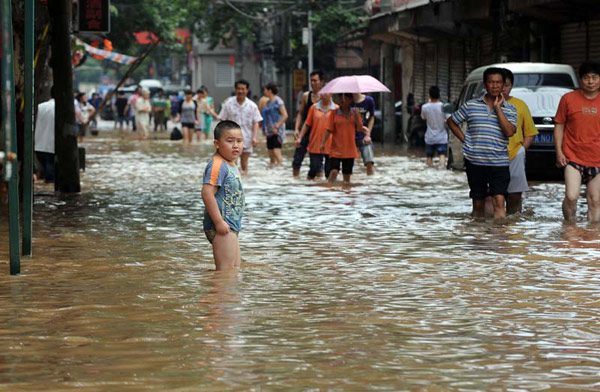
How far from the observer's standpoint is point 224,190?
9.51 meters

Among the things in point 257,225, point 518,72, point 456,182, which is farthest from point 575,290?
point 518,72

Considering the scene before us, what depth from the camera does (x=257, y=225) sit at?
13828 millimetres

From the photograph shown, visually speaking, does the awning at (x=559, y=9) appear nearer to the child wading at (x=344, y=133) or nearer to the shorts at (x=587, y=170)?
the child wading at (x=344, y=133)

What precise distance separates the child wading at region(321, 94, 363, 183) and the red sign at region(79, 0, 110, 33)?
423 centimetres

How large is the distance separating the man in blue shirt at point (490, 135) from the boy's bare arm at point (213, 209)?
14.5 feet

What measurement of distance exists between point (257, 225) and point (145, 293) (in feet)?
16.2

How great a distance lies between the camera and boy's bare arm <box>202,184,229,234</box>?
9328mm

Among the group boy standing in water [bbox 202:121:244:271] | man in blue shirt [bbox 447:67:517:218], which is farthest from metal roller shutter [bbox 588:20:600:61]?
boy standing in water [bbox 202:121:244:271]

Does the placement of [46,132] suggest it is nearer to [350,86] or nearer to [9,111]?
[350,86]

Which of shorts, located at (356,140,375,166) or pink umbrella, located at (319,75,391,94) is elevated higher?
pink umbrella, located at (319,75,391,94)

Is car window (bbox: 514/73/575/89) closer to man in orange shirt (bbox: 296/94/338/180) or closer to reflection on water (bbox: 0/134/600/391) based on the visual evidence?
man in orange shirt (bbox: 296/94/338/180)

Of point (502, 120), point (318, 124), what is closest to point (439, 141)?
point (318, 124)

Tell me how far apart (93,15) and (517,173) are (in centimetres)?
995

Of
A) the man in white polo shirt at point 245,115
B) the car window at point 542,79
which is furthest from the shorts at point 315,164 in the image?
the car window at point 542,79
